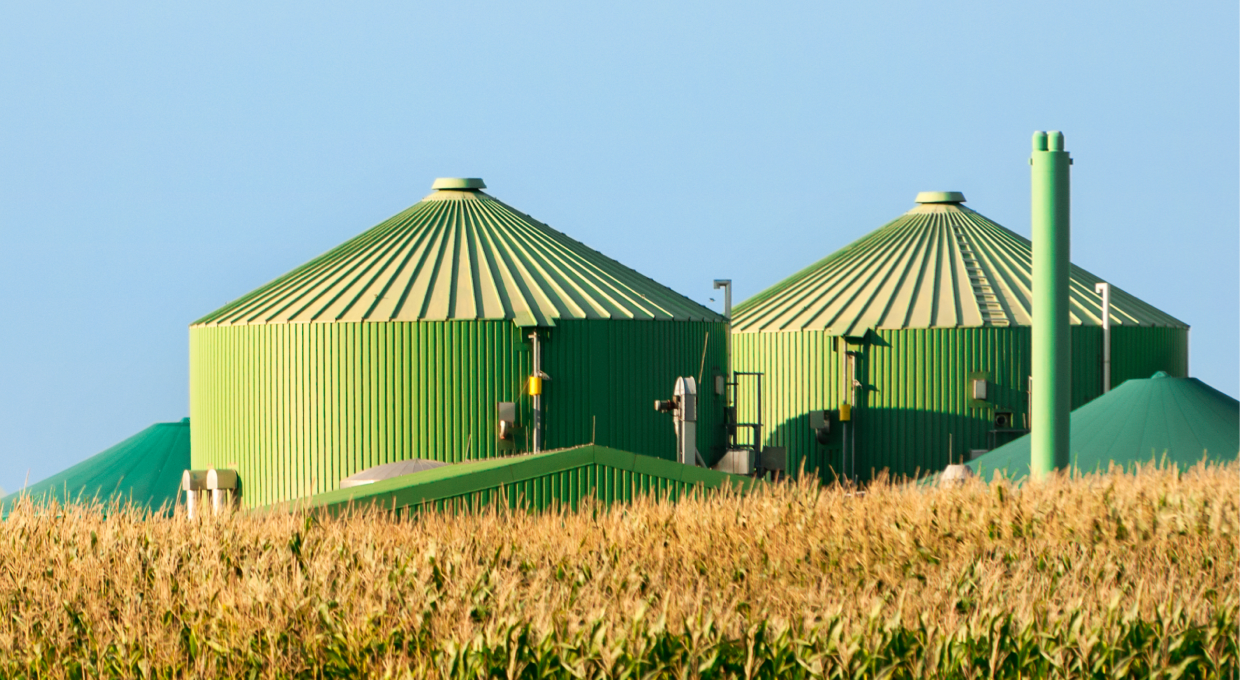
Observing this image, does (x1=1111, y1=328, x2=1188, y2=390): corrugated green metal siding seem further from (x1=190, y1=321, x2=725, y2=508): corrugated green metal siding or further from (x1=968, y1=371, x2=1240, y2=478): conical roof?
(x1=190, y1=321, x2=725, y2=508): corrugated green metal siding

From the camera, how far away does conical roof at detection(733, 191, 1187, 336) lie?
3547 cm

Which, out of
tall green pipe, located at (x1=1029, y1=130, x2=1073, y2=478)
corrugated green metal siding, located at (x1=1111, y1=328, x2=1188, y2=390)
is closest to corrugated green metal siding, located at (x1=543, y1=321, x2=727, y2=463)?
tall green pipe, located at (x1=1029, y1=130, x2=1073, y2=478)

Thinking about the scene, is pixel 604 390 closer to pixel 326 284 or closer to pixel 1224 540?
pixel 326 284

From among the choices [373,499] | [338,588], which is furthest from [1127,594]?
[373,499]

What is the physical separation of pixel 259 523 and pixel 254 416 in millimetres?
12740

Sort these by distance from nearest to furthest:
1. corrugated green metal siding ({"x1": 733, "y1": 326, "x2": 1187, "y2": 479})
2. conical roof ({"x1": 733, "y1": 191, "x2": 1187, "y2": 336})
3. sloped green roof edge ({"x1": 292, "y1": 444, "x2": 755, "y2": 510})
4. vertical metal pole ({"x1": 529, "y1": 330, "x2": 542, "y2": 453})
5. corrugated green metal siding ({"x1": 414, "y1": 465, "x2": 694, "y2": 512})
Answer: sloped green roof edge ({"x1": 292, "y1": 444, "x2": 755, "y2": 510}) < corrugated green metal siding ({"x1": 414, "y1": 465, "x2": 694, "y2": 512}) < vertical metal pole ({"x1": 529, "y1": 330, "x2": 542, "y2": 453}) < corrugated green metal siding ({"x1": 733, "y1": 326, "x2": 1187, "y2": 479}) < conical roof ({"x1": 733, "y1": 191, "x2": 1187, "y2": 336})

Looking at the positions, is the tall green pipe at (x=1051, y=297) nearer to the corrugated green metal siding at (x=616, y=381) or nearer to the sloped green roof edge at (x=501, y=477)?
the sloped green roof edge at (x=501, y=477)

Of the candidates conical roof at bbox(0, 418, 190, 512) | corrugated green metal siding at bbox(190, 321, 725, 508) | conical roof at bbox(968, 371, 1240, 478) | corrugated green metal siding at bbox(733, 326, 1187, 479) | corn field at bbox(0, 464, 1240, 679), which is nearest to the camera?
corn field at bbox(0, 464, 1240, 679)

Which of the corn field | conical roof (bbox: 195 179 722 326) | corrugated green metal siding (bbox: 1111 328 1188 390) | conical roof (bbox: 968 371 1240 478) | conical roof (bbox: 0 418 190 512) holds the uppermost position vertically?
conical roof (bbox: 195 179 722 326)

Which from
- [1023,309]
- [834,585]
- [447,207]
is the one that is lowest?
[834,585]

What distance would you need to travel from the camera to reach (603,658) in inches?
411

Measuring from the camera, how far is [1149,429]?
87.5 feet

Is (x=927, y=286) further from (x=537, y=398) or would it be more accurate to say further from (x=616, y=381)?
(x=537, y=398)

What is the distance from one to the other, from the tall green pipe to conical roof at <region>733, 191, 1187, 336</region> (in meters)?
→ 14.6
